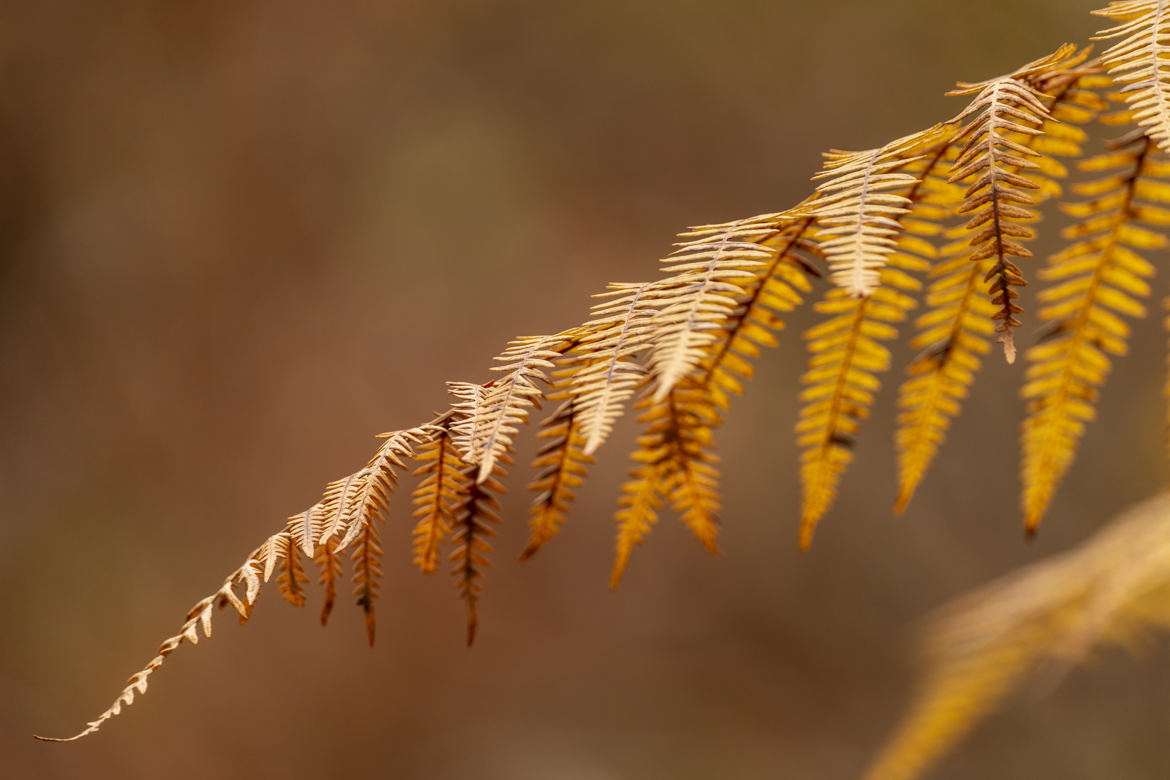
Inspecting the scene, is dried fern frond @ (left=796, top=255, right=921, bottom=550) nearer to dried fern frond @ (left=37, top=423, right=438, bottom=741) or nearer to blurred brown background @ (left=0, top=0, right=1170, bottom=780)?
dried fern frond @ (left=37, top=423, right=438, bottom=741)

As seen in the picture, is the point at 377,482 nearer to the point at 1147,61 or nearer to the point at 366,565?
the point at 366,565

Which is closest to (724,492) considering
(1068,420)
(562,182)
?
(562,182)

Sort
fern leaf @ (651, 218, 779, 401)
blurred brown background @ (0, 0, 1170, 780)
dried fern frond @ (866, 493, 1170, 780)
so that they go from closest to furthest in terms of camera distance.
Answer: fern leaf @ (651, 218, 779, 401)
dried fern frond @ (866, 493, 1170, 780)
blurred brown background @ (0, 0, 1170, 780)

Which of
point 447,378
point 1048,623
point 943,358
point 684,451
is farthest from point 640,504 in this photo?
point 447,378

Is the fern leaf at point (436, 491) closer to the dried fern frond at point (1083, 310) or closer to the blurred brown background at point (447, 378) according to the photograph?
the dried fern frond at point (1083, 310)

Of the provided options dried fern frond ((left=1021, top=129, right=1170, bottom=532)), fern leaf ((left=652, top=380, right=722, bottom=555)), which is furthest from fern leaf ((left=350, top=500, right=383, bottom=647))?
dried fern frond ((left=1021, top=129, right=1170, bottom=532))

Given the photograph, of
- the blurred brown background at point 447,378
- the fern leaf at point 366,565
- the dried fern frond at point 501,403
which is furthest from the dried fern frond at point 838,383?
the blurred brown background at point 447,378
